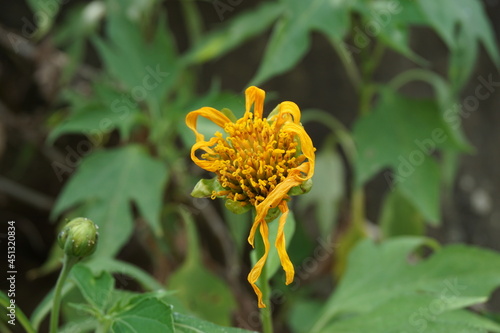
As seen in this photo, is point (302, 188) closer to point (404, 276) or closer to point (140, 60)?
point (404, 276)

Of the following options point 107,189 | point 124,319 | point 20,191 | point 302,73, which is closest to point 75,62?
point 20,191

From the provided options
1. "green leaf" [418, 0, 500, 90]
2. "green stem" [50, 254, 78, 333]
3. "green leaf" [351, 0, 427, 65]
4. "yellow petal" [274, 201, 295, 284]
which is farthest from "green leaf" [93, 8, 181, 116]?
"yellow petal" [274, 201, 295, 284]

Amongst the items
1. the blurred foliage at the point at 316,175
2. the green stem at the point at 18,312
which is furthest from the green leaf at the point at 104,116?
the green stem at the point at 18,312

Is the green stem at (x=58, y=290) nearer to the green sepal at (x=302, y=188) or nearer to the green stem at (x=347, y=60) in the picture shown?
the green sepal at (x=302, y=188)

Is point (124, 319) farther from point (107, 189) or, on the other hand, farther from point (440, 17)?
point (440, 17)

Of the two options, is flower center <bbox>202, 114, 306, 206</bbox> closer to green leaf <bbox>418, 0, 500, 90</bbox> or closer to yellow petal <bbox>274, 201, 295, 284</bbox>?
yellow petal <bbox>274, 201, 295, 284</bbox>
